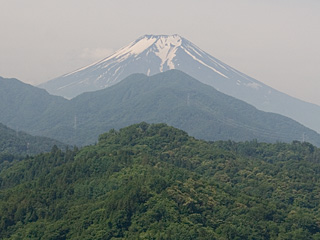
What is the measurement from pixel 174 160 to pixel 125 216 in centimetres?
3316

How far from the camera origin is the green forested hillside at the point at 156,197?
6669 centimetres

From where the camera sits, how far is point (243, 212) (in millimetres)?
72875

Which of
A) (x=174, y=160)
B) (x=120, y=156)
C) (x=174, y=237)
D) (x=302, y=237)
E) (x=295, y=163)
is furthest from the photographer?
(x=295, y=163)

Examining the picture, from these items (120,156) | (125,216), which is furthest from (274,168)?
(125,216)

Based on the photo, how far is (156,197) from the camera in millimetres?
70250

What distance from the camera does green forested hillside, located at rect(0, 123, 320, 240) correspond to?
66688 millimetres

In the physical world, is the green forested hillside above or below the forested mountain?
above

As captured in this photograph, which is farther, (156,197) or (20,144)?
(20,144)

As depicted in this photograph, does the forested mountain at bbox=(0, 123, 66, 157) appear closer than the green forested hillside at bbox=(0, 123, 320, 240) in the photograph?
No

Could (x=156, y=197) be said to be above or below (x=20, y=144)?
above

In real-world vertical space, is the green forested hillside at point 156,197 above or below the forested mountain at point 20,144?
above

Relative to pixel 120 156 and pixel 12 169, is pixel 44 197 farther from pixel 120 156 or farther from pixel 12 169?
pixel 12 169

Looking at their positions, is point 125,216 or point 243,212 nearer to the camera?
point 125,216

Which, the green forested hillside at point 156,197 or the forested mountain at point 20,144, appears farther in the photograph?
the forested mountain at point 20,144
